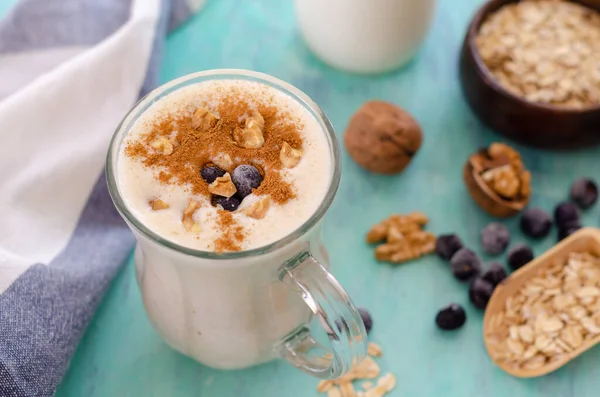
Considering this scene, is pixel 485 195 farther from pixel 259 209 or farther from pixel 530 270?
Answer: pixel 259 209

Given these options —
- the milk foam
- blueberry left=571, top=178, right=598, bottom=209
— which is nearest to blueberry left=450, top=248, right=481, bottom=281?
blueberry left=571, top=178, right=598, bottom=209

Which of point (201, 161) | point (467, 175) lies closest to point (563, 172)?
point (467, 175)

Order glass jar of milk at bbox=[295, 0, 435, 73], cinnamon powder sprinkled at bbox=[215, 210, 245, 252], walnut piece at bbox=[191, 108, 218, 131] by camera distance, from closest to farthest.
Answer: cinnamon powder sprinkled at bbox=[215, 210, 245, 252] < walnut piece at bbox=[191, 108, 218, 131] < glass jar of milk at bbox=[295, 0, 435, 73]

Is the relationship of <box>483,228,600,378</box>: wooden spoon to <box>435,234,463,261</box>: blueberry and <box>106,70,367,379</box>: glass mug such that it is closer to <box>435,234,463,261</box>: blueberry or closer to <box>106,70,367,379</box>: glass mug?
<box>435,234,463,261</box>: blueberry

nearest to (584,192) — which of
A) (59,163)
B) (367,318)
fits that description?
(367,318)

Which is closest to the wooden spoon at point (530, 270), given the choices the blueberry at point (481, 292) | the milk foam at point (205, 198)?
the blueberry at point (481, 292)

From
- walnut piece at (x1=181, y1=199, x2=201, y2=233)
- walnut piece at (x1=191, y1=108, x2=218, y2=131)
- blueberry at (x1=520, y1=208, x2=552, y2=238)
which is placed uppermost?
walnut piece at (x1=191, y1=108, x2=218, y2=131)

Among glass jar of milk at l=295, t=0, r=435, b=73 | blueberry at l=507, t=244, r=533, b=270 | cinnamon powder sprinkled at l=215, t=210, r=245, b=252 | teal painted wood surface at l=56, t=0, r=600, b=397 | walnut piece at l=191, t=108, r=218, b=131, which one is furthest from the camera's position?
glass jar of milk at l=295, t=0, r=435, b=73
